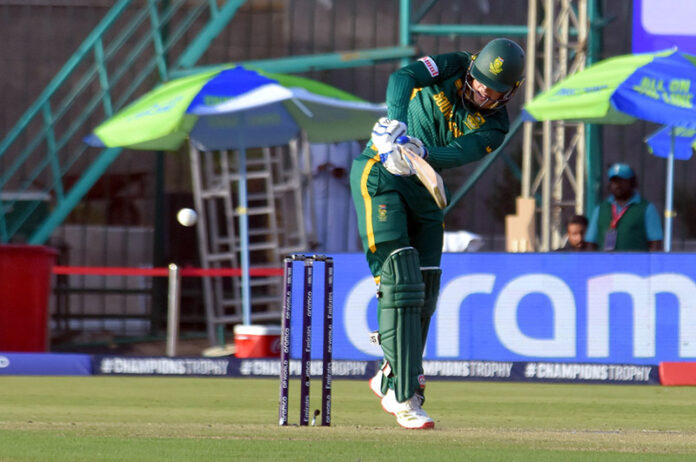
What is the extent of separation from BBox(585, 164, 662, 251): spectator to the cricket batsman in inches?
206

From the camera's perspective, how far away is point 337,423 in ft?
20.2

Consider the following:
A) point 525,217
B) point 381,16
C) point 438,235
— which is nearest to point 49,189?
point 381,16

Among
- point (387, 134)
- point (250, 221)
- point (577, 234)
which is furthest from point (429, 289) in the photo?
point (250, 221)

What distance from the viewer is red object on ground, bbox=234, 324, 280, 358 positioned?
433 inches

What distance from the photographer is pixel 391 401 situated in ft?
19.4

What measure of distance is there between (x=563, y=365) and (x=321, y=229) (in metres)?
5.11

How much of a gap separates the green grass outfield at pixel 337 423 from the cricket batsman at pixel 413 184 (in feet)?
1.06

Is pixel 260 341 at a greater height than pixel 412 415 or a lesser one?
lesser

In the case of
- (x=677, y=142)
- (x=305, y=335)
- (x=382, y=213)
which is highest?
(x=677, y=142)

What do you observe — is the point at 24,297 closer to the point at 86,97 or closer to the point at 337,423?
the point at 86,97

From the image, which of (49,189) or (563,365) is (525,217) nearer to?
(563,365)

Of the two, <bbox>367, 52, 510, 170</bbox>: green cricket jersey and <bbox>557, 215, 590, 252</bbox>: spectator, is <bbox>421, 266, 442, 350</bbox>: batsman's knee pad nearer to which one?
<bbox>367, 52, 510, 170</bbox>: green cricket jersey

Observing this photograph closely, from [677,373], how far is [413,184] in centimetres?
440

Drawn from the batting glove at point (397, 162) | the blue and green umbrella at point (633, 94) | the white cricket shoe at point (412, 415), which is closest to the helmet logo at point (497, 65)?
the batting glove at point (397, 162)
